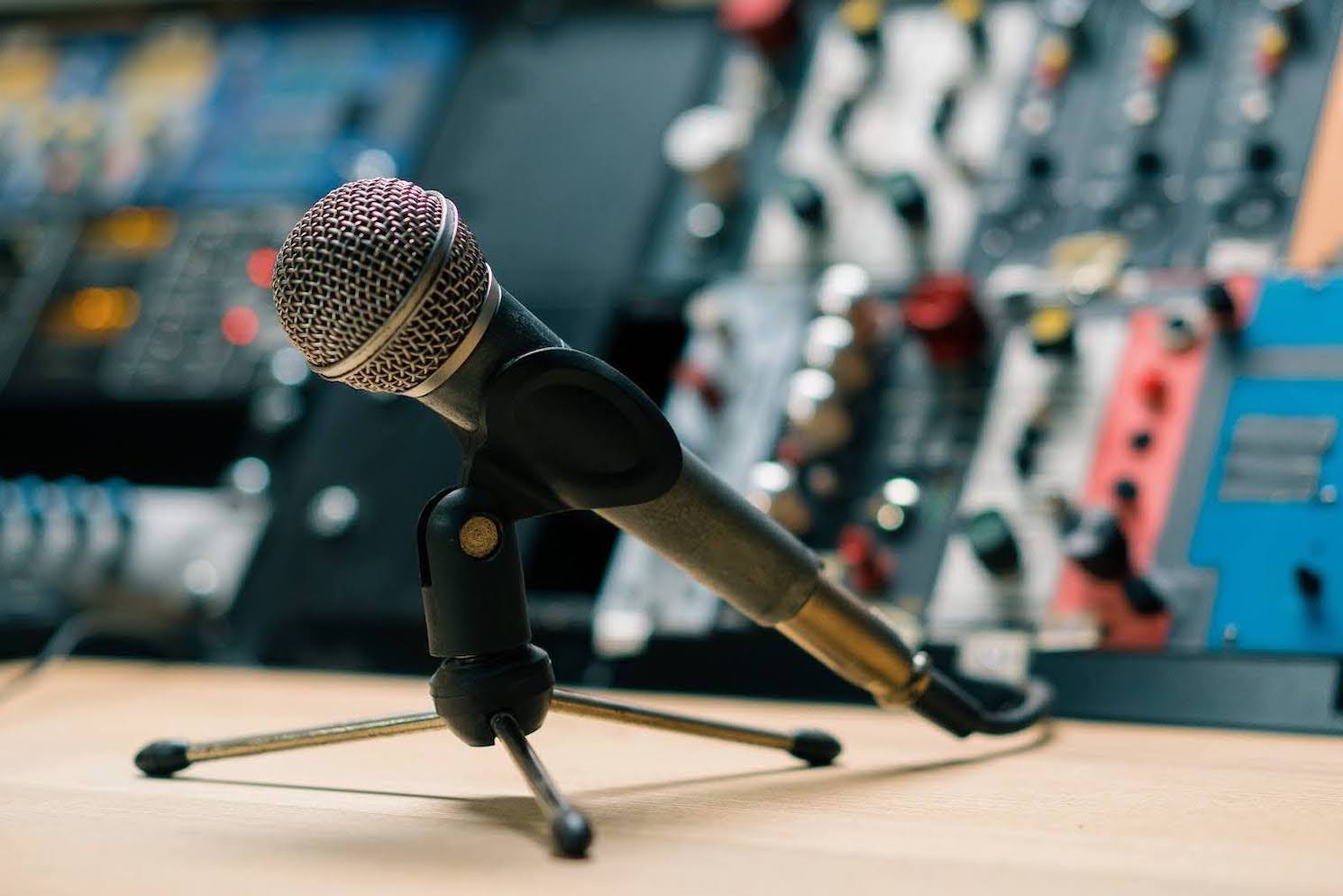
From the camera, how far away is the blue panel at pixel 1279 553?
1192mm

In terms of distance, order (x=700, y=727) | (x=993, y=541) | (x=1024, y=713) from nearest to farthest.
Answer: (x=700, y=727), (x=1024, y=713), (x=993, y=541)

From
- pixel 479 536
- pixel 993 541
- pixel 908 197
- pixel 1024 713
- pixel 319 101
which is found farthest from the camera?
pixel 319 101

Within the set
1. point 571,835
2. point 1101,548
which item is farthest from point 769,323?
point 571,835

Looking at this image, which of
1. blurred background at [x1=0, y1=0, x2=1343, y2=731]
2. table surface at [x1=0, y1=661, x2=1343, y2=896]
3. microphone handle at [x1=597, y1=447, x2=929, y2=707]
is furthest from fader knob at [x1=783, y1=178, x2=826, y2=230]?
microphone handle at [x1=597, y1=447, x2=929, y2=707]

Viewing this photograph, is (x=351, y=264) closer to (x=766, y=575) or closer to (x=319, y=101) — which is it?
(x=766, y=575)

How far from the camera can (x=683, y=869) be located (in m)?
0.71

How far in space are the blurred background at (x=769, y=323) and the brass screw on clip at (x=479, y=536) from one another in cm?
56

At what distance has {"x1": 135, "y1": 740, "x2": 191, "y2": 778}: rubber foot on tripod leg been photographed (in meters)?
0.99

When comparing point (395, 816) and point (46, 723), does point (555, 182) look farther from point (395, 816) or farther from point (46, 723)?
point (395, 816)

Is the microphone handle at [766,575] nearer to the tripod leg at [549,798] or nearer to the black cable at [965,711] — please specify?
the black cable at [965,711]

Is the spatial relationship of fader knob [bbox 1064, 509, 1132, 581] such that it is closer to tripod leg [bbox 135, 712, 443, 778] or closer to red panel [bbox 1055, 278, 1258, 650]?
red panel [bbox 1055, 278, 1258, 650]

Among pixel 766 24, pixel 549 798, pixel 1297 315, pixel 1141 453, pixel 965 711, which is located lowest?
pixel 549 798

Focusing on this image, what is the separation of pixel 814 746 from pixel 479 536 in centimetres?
31

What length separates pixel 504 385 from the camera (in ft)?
2.69
